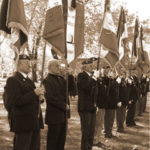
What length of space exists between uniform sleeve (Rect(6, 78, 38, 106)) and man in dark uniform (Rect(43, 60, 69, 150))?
0.73 metres

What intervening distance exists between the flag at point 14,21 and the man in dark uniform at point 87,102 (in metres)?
1.87

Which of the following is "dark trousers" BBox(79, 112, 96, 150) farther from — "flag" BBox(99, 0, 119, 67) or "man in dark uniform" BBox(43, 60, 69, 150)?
"flag" BBox(99, 0, 119, 67)

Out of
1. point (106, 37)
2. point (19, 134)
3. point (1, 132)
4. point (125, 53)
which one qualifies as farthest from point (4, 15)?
point (125, 53)

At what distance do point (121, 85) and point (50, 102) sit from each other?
4992 mm

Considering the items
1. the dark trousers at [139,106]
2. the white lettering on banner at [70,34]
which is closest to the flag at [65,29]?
the white lettering on banner at [70,34]

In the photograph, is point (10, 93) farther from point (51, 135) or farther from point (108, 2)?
point (108, 2)

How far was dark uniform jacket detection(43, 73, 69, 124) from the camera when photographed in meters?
5.82

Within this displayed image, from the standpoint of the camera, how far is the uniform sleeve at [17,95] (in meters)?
4.95

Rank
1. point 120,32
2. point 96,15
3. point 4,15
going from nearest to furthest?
1. point 4,15
2. point 120,32
3. point 96,15

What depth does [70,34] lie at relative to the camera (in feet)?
22.4

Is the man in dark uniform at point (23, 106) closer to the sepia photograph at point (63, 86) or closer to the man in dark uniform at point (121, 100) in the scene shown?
the sepia photograph at point (63, 86)

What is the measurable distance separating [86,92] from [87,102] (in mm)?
225

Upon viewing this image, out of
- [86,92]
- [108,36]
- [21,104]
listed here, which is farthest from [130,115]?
[21,104]

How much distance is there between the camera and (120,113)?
10562mm
